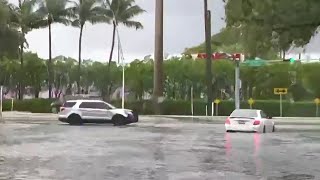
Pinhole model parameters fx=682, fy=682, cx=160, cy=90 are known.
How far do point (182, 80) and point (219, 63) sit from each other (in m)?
4.94

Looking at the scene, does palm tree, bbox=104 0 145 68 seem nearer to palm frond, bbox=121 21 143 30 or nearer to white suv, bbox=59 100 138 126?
palm frond, bbox=121 21 143 30

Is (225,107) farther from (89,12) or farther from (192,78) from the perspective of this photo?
(89,12)

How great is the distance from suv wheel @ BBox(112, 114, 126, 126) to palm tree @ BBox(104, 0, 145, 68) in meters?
36.2

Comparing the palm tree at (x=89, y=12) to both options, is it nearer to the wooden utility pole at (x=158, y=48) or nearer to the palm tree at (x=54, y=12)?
the palm tree at (x=54, y=12)

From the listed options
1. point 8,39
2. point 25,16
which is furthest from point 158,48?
point 25,16

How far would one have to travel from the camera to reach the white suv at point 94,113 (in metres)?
40.3

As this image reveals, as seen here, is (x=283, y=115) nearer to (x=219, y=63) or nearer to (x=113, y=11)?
(x=219, y=63)

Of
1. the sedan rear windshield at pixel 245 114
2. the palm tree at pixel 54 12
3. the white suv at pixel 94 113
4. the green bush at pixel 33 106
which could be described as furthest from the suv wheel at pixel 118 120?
the palm tree at pixel 54 12

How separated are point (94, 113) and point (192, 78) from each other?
1529 inches

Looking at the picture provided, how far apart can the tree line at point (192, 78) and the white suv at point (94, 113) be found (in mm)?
33661

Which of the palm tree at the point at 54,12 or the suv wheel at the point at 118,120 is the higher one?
the palm tree at the point at 54,12

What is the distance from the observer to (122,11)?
7575 cm

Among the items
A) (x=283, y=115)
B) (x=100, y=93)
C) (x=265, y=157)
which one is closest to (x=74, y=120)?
(x=265, y=157)

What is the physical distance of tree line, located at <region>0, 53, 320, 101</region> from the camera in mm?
75000
